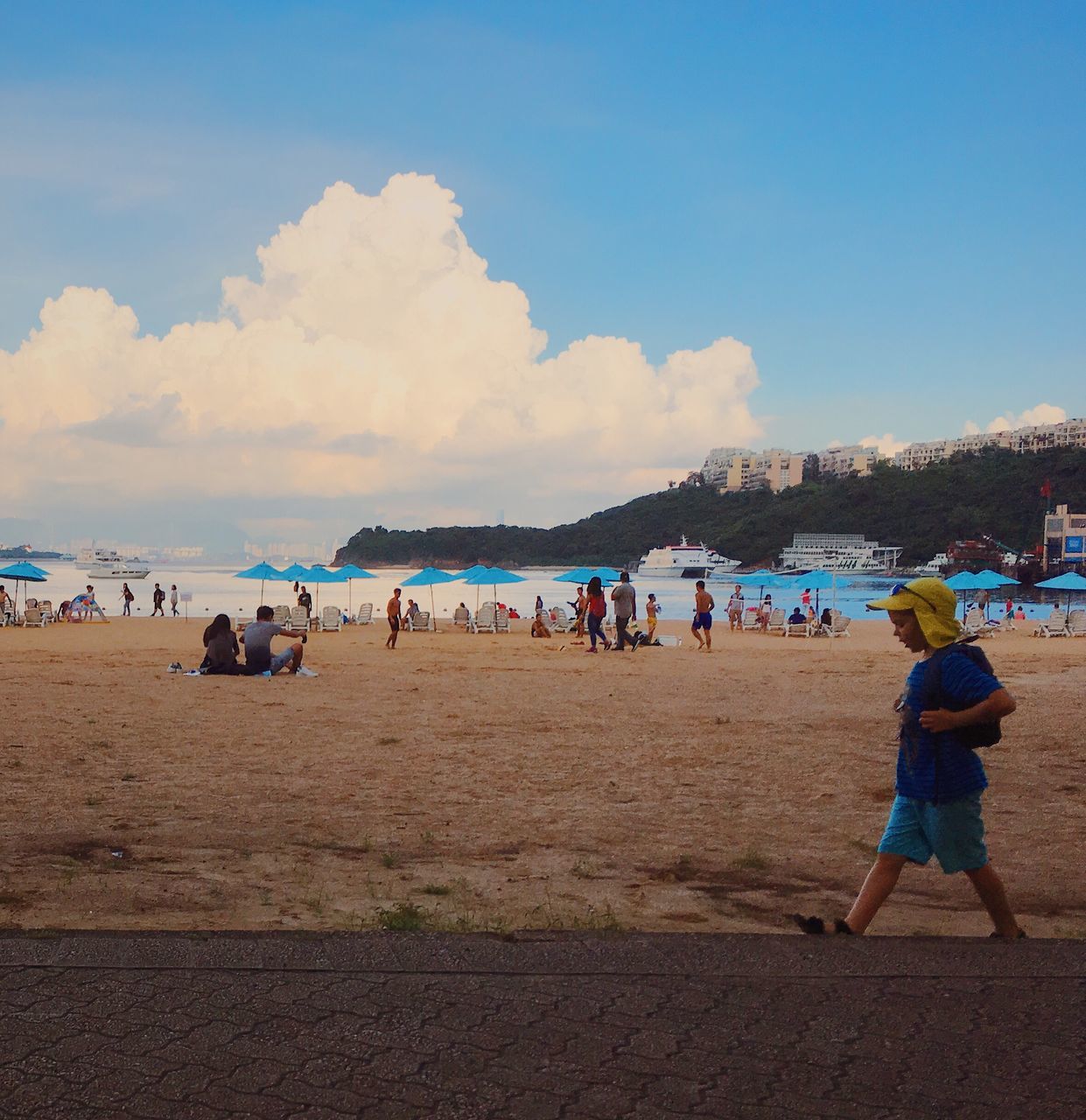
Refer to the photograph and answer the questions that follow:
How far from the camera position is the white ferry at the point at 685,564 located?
104688mm

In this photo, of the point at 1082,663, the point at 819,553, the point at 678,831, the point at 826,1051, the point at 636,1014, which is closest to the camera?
the point at 826,1051

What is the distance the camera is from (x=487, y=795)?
7.00 metres

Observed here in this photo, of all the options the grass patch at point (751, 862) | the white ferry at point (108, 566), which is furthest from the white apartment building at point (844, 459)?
the grass patch at point (751, 862)

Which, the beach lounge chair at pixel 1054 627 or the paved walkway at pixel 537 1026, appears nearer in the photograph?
the paved walkway at pixel 537 1026

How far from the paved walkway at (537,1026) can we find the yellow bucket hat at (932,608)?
102 cm

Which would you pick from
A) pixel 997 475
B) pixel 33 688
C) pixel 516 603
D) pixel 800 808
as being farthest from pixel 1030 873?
pixel 997 475

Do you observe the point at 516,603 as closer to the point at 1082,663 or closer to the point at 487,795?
the point at 1082,663

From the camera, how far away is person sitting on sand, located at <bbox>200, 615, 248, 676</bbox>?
14008 mm

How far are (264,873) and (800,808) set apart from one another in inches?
131

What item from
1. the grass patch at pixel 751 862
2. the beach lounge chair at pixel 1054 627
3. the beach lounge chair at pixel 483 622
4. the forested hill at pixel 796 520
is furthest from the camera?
the forested hill at pixel 796 520

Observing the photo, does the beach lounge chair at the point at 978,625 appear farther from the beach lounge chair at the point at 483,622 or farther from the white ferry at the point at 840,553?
the white ferry at the point at 840,553

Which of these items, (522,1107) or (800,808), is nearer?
(522,1107)

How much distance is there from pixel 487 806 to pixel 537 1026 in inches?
150

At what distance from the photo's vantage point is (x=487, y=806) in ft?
21.9
